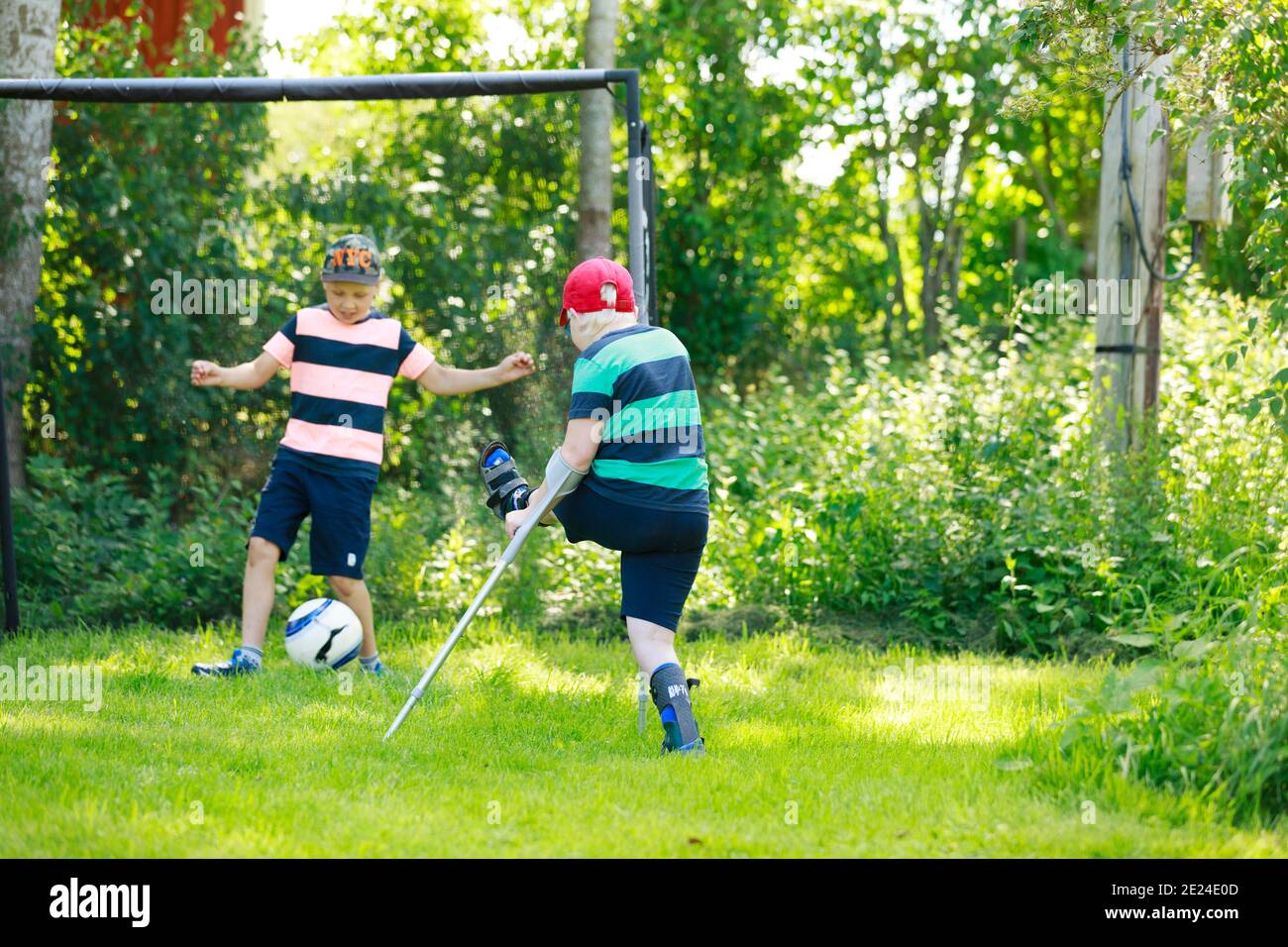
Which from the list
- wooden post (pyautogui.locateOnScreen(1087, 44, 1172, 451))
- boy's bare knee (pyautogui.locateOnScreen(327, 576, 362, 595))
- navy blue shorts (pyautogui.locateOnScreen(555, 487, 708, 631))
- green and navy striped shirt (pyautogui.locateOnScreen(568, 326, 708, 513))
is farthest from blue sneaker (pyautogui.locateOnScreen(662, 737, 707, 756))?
wooden post (pyautogui.locateOnScreen(1087, 44, 1172, 451))

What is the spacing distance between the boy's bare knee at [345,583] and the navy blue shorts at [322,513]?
0.8 inches

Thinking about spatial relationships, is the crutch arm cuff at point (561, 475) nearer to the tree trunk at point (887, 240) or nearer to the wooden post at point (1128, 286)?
the wooden post at point (1128, 286)

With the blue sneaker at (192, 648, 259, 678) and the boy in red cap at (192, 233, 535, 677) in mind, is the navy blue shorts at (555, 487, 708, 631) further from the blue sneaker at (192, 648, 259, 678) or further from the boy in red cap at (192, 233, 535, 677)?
the blue sneaker at (192, 648, 259, 678)

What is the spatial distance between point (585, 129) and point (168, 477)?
3328mm

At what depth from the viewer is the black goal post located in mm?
6078

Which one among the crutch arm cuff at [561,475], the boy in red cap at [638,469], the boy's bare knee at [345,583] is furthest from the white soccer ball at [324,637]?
the crutch arm cuff at [561,475]

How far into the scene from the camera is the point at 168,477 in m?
8.22

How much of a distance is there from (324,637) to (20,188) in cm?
367

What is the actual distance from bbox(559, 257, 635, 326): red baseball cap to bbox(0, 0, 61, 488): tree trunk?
4.38 m

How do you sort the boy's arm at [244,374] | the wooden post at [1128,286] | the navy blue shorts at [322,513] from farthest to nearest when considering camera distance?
the wooden post at [1128,286] < the navy blue shorts at [322,513] < the boy's arm at [244,374]

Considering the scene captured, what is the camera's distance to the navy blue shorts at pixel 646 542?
4555 millimetres

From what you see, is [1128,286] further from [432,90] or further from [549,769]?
[549,769]
